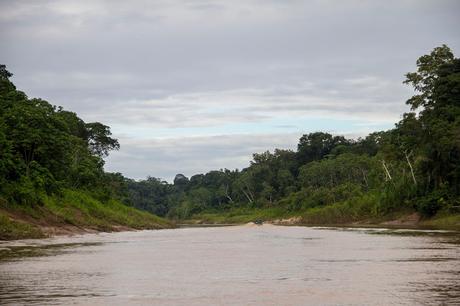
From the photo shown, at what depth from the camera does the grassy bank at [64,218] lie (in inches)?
1724

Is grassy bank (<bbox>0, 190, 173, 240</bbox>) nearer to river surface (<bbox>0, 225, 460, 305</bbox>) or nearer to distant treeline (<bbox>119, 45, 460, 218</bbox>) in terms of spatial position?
river surface (<bbox>0, 225, 460, 305</bbox>)

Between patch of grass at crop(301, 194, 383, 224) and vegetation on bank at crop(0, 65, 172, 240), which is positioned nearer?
vegetation on bank at crop(0, 65, 172, 240)

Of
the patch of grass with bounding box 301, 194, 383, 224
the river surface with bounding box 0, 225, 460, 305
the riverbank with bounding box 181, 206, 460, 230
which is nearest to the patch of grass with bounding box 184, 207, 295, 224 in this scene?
the riverbank with bounding box 181, 206, 460, 230

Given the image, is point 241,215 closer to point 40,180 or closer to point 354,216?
point 354,216

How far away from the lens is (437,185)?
73.6 m

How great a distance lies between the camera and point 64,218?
55.6m

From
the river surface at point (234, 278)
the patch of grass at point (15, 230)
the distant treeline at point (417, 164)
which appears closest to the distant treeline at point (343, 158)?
the distant treeline at point (417, 164)

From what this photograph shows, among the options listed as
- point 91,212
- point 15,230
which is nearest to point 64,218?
point 15,230

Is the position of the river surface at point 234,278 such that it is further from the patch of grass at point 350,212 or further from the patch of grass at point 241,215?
the patch of grass at point 241,215

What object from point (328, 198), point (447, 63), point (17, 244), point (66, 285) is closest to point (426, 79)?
point (447, 63)

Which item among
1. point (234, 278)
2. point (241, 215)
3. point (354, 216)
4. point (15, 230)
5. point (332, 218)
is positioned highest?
point (15, 230)

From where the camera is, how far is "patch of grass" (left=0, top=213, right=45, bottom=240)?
40.7 meters

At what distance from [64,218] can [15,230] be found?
44.4ft

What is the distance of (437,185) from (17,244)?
50430mm
